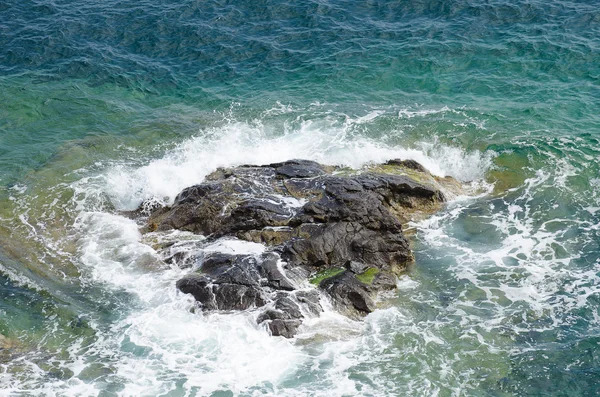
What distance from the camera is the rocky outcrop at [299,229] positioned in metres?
20.1

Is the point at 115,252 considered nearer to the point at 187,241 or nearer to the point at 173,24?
the point at 187,241

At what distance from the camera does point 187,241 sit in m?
22.7

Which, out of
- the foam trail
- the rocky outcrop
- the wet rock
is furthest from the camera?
the foam trail

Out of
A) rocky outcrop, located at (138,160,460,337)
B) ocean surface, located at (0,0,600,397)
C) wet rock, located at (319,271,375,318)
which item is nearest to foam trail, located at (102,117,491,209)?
ocean surface, located at (0,0,600,397)

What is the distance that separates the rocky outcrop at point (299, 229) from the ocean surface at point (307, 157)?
658 mm

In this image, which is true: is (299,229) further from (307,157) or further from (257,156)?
(257,156)

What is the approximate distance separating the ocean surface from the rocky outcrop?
2.16 ft

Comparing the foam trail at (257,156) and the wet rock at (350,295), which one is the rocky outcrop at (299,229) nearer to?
the wet rock at (350,295)

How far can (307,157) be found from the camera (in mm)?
28172

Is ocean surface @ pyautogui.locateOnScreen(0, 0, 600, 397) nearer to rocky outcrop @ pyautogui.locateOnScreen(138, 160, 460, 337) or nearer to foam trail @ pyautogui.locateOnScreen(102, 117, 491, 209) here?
foam trail @ pyautogui.locateOnScreen(102, 117, 491, 209)

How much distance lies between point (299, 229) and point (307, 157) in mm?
6569

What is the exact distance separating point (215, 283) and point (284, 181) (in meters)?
5.50

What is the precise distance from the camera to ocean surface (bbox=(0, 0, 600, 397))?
18.5 m

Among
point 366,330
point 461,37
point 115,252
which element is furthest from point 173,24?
point 366,330
